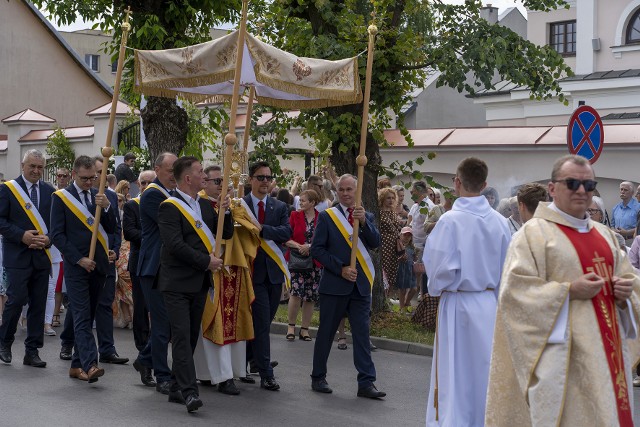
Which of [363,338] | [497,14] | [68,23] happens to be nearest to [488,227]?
[363,338]

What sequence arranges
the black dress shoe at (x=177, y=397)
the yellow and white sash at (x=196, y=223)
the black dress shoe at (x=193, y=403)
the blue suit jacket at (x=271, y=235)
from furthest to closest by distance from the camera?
the blue suit jacket at (x=271, y=235)
the black dress shoe at (x=177, y=397)
the yellow and white sash at (x=196, y=223)
the black dress shoe at (x=193, y=403)

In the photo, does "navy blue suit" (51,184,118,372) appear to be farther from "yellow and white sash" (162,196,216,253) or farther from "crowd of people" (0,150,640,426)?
"yellow and white sash" (162,196,216,253)

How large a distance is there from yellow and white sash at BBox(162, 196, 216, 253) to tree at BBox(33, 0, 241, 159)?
24.6ft

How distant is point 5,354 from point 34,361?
0.33m

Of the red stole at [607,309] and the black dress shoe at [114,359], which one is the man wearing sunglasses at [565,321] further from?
the black dress shoe at [114,359]

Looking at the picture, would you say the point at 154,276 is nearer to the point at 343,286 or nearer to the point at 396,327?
the point at 343,286

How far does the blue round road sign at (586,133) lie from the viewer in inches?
522

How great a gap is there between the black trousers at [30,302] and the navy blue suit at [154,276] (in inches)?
62.3

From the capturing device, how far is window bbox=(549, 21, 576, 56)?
129ft

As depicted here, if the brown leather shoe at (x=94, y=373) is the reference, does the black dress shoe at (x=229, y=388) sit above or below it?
below

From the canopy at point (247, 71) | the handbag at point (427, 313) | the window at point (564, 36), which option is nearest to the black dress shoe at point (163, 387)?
the canopy at point (247, 71)

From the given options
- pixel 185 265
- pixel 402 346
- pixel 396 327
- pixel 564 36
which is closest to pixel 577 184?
pixel 185 265

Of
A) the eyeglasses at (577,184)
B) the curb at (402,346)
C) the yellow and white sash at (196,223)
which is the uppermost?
the eyeglasses at (577,184)

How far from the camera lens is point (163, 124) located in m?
16.9
